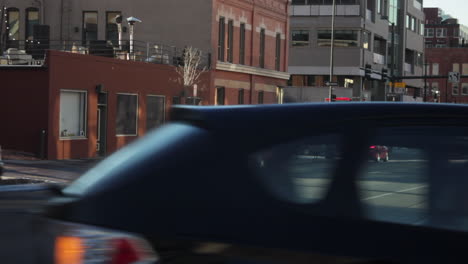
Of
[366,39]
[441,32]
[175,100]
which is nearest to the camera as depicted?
[175,100]

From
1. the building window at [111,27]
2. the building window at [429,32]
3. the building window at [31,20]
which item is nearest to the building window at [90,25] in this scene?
the building window at [111,27]

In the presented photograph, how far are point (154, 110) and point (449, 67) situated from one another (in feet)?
324

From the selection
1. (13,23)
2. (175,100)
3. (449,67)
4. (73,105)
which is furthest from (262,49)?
(449,67)

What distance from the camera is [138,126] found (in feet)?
130

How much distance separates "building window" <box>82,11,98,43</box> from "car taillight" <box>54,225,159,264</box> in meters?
44.5

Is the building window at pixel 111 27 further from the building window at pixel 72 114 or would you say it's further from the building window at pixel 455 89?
the building window at pixel 455 89

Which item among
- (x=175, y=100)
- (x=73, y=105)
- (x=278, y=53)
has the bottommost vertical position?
(x=73, y=105)

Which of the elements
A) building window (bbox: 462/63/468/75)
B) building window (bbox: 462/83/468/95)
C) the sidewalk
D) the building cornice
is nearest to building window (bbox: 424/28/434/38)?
building window (bbox: 462/63/468/75)

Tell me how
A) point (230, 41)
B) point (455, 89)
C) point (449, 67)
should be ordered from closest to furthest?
1. point (230, 41)
2. point (455, 89)
3. point (449, 67)

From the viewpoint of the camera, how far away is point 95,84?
36125 mm

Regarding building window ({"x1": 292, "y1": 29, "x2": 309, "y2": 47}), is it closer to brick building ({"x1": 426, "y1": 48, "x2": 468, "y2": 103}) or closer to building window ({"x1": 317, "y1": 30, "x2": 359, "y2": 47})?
building window ({"x1": 317, "y1": 30, "x2": 359, "y2": 47})

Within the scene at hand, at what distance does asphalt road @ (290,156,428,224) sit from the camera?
3812 mm

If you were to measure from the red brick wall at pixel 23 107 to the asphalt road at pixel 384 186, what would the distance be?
99.8ft

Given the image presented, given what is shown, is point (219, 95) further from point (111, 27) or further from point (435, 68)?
point (435, 68)
